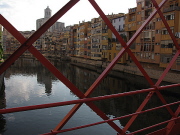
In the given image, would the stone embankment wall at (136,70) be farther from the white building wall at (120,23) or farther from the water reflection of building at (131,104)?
the white building wall at (120,23)

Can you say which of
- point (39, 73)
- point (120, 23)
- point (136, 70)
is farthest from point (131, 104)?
point (39, 73)

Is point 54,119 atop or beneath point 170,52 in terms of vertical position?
beneath

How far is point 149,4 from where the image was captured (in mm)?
28578

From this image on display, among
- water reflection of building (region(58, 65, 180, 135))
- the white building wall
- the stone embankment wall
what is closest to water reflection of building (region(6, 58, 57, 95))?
water reflection of building (region(58, 65, 180, 135))

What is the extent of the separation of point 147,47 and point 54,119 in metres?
20.3

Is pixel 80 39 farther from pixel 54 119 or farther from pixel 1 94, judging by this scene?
pixel 54 119

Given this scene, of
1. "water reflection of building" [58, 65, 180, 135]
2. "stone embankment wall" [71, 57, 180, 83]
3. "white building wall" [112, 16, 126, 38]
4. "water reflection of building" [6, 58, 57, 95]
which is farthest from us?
"white building wall" [112, 16, 126, 38]

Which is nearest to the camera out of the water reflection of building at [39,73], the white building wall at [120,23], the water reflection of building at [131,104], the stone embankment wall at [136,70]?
the water reflection of building at [131,104]

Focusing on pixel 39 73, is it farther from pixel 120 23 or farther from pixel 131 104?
pixel 131 104

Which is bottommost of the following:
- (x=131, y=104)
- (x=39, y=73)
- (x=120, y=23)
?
(x=131, y=104)


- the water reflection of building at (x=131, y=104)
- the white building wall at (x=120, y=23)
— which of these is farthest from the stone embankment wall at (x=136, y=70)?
the white building wall at (x=120, y=23)

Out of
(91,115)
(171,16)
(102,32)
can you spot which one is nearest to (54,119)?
A: (91,115)

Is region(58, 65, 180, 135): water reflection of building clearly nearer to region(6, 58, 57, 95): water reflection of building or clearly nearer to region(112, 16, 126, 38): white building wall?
region(6, 58, 57, 95): water reflection of building

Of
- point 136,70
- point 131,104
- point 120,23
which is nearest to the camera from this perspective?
point 131,104
